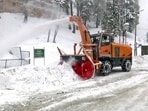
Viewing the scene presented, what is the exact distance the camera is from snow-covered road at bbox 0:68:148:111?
11.0m

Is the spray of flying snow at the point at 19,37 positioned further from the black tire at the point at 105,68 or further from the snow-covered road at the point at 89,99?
the black tire at the point at 105,68

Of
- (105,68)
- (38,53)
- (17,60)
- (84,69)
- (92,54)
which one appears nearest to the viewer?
(84,69)

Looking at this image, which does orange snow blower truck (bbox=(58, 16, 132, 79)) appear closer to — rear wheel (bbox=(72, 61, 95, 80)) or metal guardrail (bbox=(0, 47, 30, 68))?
rear wheel (bbox=(72, 61, 95, 80))

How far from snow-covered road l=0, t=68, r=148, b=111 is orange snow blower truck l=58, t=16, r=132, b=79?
8.74 ft

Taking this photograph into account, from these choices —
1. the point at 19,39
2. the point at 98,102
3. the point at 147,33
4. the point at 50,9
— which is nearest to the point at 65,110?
the point at 98,102

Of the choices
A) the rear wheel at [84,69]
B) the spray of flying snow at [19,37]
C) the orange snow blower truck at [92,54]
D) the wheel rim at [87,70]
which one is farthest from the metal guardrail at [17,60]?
the wheel rim at [87,70]

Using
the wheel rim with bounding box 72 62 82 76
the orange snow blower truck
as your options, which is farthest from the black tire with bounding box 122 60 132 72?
the wheel rim with bounding box 72 62 82 76

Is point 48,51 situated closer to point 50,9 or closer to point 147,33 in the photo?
point 50,9

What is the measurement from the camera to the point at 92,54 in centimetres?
1969

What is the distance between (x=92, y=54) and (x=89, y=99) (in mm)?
7419

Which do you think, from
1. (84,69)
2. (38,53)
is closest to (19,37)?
(84,69)

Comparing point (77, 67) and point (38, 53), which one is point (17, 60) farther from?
point (77, 67)

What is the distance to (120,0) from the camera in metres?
65.5

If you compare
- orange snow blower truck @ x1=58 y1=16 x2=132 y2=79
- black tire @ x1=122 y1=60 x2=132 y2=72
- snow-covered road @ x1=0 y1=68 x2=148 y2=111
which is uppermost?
orange snow blower truck @ x1=58 y1=16 x2=132 y2=79
